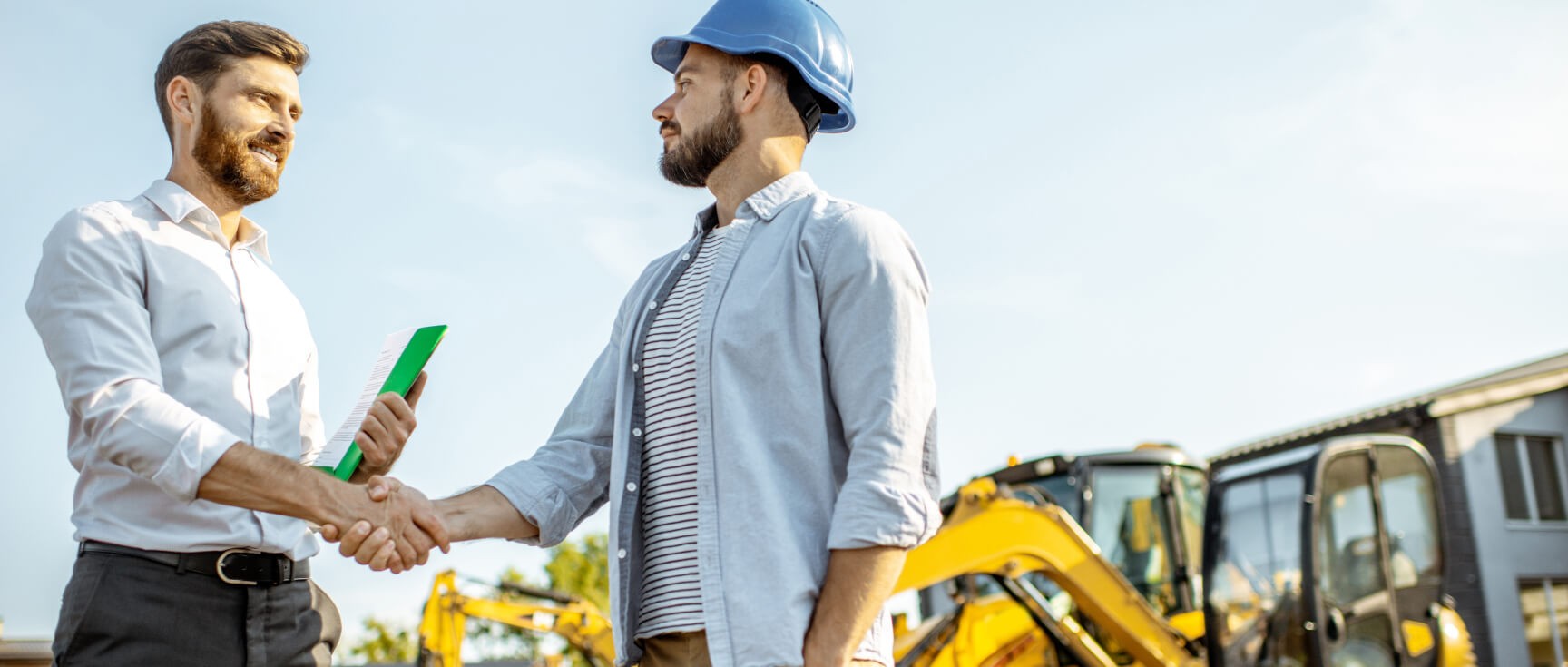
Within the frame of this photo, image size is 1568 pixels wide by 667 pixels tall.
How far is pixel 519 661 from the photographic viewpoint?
22906 millimetres

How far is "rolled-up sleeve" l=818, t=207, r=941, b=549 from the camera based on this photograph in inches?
84.4

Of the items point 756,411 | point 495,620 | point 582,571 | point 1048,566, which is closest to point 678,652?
point 756,411

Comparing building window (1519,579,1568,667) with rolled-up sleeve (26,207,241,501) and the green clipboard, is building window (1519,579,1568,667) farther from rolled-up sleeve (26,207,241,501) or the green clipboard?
rolled-up sleeve (26,207,241,501)

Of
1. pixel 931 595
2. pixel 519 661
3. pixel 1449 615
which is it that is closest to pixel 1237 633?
pixel 1449 615

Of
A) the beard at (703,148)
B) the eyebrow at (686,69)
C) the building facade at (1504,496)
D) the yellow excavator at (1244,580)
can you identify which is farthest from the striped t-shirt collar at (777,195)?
the building facade at (1504,496)

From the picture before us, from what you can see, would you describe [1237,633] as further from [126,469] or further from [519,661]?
[519,661]

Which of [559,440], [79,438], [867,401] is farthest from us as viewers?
[559,440]

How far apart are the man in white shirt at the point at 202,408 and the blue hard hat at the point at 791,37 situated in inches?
40.0

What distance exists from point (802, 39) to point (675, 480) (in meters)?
0.94

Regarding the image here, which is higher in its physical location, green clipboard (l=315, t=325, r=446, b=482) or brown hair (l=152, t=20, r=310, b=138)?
brown hair (l=152, t=20, r=310, b=138)

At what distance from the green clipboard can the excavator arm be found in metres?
5.45

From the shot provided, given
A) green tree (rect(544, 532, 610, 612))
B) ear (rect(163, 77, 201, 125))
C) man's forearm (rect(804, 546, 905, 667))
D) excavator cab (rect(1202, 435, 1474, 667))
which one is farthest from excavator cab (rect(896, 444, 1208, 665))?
green tree (rect(544, 532, 610, 612))

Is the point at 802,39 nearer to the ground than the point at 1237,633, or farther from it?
farther from it

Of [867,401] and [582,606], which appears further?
[582,606]
